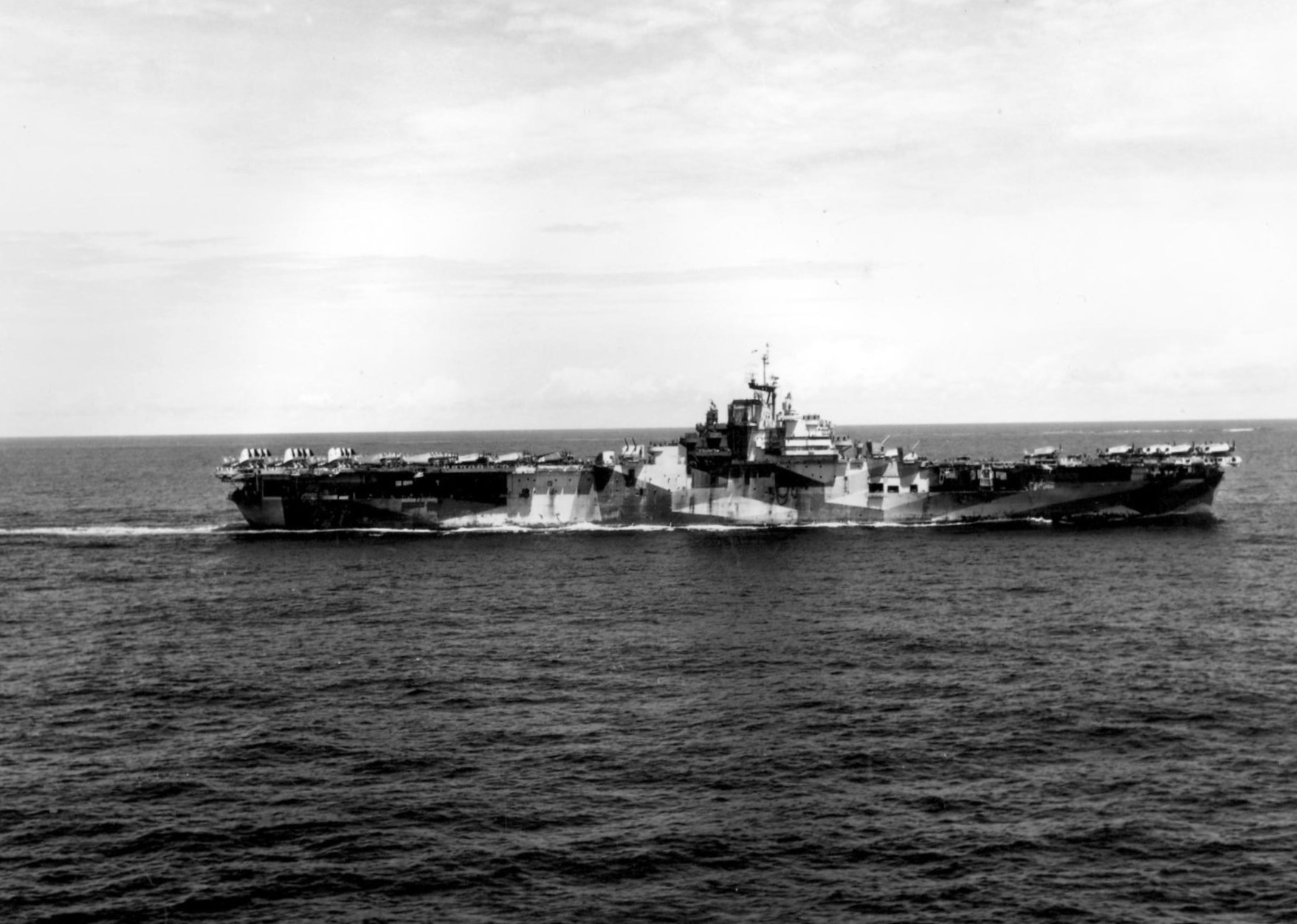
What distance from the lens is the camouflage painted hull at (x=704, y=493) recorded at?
7619 cm

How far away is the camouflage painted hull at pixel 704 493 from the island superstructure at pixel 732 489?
7 cm

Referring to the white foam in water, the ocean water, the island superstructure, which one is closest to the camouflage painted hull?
the island superstructure

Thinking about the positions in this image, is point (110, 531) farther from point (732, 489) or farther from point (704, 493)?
point (732, 489)

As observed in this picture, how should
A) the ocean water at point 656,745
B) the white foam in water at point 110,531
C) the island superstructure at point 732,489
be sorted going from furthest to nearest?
the white foam in water at point 110,531 < the island superstructure at point 732,489 < the ocean water at point 656,745

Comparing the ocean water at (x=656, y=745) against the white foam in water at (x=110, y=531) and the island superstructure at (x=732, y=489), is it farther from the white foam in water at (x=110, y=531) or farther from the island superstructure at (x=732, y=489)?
the white foam in water at (x=110, y=531)

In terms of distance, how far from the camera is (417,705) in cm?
3478

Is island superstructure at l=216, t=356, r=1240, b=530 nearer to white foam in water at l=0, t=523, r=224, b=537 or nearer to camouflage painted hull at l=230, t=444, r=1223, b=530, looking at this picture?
camouflage painted hull at l=230, t=444, r=1223, b=530

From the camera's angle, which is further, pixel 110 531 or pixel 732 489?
pixel 110 531

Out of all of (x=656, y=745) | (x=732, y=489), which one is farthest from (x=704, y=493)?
(x=656, y=745)

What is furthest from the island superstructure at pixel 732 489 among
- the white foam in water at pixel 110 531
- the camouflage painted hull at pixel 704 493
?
the white foam in water at pixel 110 531

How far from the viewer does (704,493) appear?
252ft

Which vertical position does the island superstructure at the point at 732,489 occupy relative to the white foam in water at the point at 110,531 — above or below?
above

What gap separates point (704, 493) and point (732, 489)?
1958mm

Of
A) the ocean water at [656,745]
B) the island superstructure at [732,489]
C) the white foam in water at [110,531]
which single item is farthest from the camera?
the white foam in water at [110,531]
